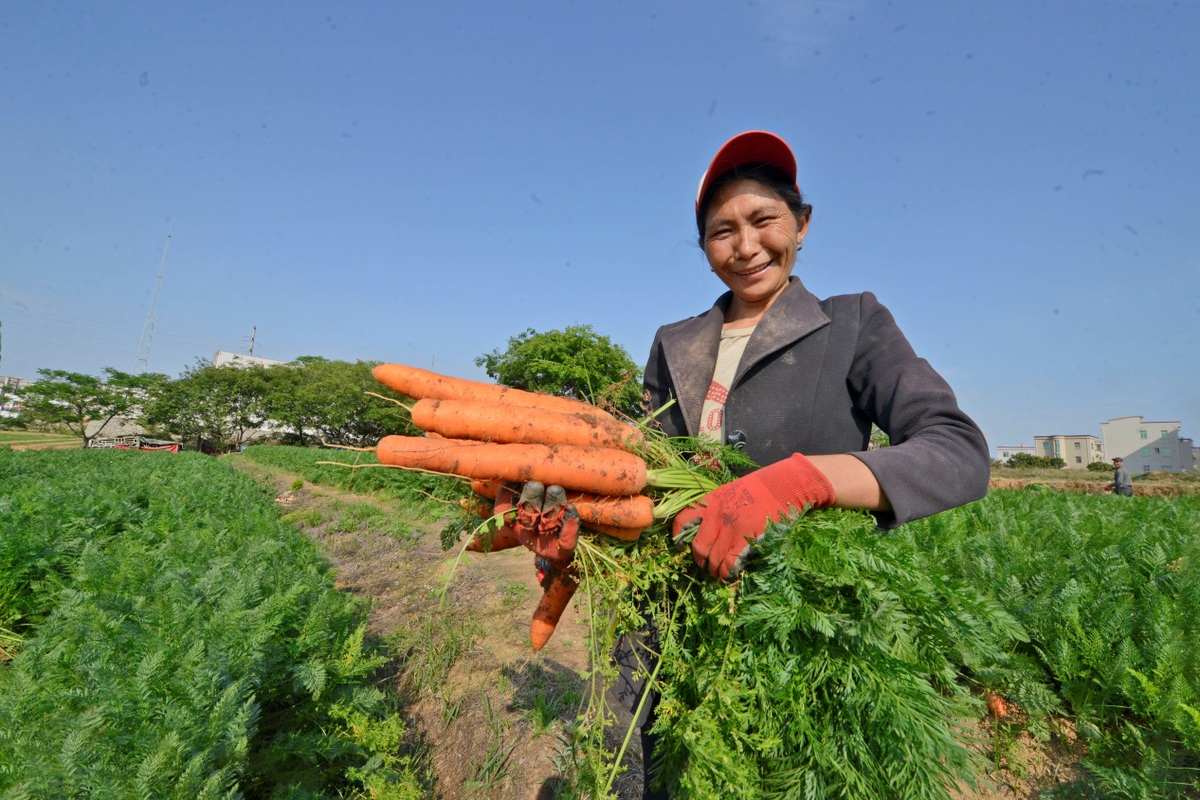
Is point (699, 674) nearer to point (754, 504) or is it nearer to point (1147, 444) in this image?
point (754, 504)

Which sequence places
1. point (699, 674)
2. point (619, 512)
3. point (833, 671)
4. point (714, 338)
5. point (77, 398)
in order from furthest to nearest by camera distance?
1. point (77, 398)
2. point (714, 338)
3. point (619, 512)
4. point (699, 674)
5. point (833, 671)

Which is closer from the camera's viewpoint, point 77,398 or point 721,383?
point 721,383

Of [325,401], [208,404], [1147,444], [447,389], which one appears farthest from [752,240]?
[1147,444]

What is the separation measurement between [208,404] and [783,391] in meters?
59.6

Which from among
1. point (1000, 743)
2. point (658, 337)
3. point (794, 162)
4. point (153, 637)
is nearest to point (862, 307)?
point (794, 162)

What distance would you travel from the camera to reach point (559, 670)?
4.14 metres

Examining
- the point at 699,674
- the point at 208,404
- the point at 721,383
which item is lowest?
the point at 699,674

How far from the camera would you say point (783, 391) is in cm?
168

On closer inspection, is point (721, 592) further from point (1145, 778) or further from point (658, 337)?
point (1145, 778)

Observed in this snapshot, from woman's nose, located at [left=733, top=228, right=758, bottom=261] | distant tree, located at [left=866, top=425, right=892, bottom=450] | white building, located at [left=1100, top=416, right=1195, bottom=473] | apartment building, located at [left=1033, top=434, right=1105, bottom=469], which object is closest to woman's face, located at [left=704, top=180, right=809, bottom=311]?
woman's nose, located at [left=733, top=228, right=758, bottom=261]

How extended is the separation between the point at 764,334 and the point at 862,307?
319 mm

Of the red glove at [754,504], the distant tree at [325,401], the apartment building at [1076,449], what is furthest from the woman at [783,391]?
the apartment building at [1076,449]

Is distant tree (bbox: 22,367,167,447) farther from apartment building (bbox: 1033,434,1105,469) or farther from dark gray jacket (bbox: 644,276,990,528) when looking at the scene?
apartment building (bbox: 1033,434,1105,469)

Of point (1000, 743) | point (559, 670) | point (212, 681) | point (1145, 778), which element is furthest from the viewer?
point (559, 670)
